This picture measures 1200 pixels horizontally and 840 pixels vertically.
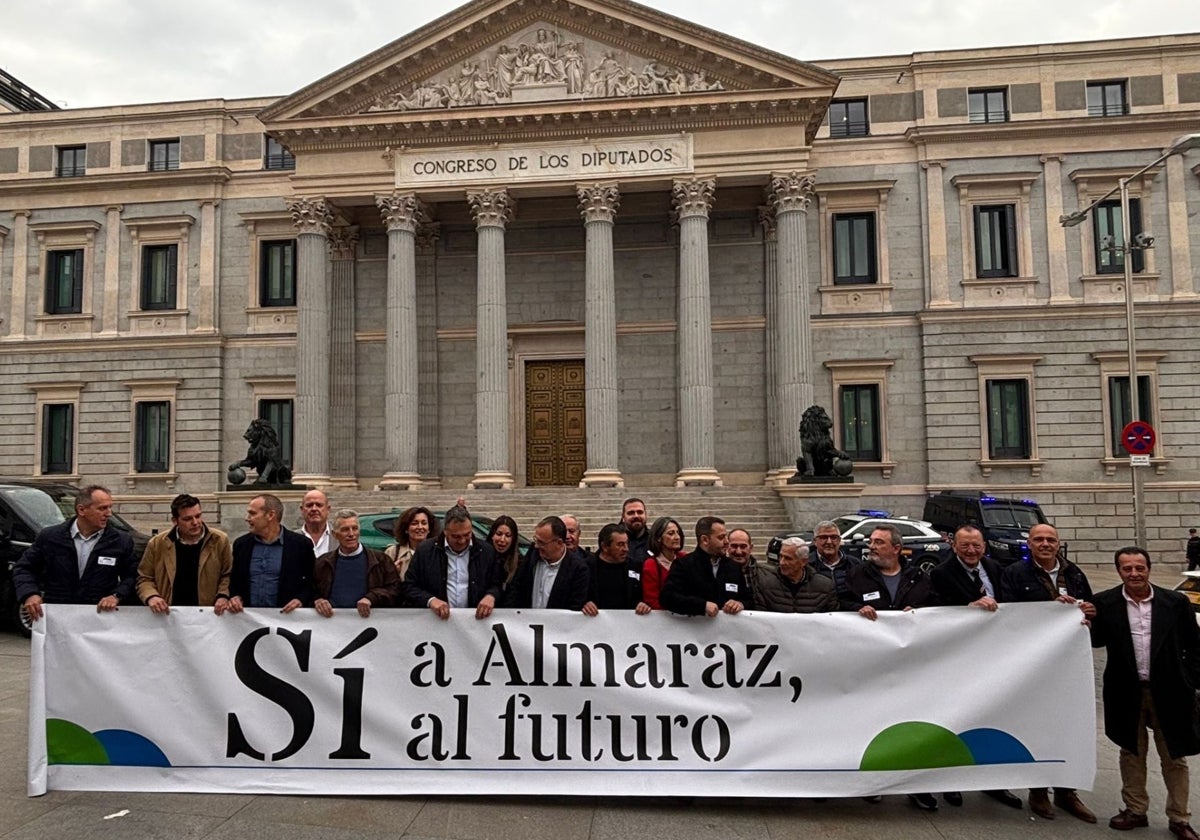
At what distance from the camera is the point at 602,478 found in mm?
25375

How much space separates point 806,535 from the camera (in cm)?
2083

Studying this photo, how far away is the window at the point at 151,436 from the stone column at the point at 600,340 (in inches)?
657

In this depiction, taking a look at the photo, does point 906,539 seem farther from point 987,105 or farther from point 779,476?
point 987,105

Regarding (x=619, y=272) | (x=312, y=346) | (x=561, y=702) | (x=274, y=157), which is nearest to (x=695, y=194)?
(x=619, y=272)

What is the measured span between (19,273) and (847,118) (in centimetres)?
3118

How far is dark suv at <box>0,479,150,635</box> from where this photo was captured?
12773 millimetres

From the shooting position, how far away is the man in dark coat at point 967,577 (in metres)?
6.56

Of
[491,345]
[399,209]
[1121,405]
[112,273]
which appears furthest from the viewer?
[112,273]

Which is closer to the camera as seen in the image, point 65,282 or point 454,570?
point 454,570

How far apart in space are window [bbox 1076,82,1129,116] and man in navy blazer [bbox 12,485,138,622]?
32.2 meters

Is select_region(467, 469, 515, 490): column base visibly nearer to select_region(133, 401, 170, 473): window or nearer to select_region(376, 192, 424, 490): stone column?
select_region(376, 192, 424, 490): stone column

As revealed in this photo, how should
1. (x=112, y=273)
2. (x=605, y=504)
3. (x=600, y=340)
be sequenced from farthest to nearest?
1. (x=112, y=273)
2. (x=600, y=340)
3. (x=605, y=504)

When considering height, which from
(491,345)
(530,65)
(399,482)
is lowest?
(399,482)

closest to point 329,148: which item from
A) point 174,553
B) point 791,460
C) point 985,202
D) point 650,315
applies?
point 650,315
